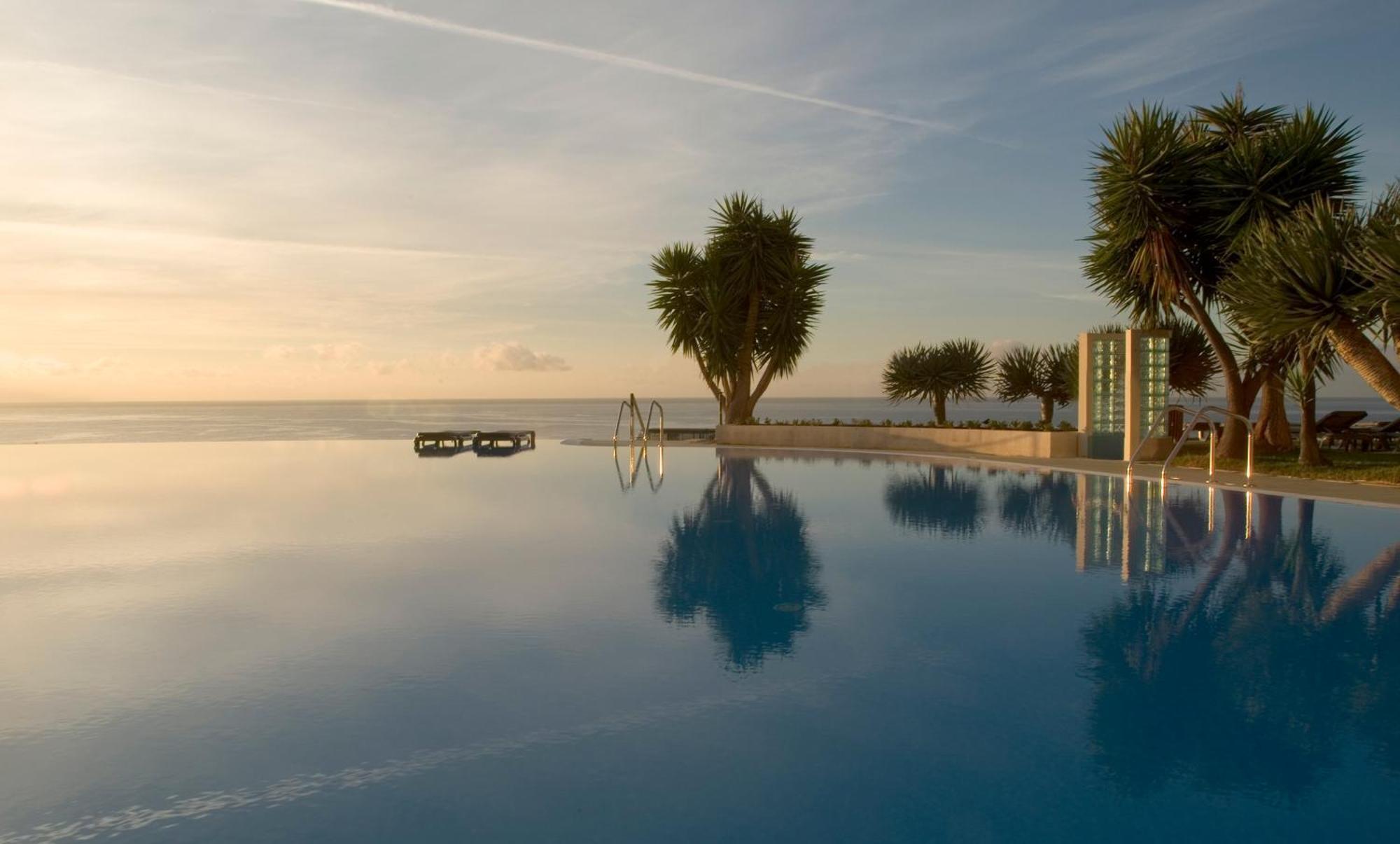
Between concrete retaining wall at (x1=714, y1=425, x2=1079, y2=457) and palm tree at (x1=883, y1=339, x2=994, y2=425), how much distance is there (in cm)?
636

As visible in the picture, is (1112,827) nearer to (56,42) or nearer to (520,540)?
(520,540)

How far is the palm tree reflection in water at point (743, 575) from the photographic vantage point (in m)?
7.47

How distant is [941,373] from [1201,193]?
12694mm

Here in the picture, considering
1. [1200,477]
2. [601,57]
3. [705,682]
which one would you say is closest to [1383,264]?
[1200,477]

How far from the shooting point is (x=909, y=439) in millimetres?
26344

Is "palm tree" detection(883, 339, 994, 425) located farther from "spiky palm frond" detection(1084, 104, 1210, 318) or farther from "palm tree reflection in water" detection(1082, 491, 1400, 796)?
"palm tree reflection in water" detection(1082, 491, 1400, 796)

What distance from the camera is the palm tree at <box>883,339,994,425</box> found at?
107 feet

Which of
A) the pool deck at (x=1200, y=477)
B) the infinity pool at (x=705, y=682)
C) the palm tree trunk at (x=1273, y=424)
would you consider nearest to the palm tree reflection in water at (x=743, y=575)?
the infinity pool at (x=705, y=682)

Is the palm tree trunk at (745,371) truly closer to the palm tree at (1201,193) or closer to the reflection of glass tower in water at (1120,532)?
the palm tree at (1201,193)

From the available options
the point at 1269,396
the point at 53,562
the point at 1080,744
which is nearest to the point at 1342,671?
the point at 1080,744

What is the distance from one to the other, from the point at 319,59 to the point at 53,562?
45.2 ft

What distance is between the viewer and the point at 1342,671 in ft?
21.0

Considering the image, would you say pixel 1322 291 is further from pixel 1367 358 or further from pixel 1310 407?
pixel 1310 407

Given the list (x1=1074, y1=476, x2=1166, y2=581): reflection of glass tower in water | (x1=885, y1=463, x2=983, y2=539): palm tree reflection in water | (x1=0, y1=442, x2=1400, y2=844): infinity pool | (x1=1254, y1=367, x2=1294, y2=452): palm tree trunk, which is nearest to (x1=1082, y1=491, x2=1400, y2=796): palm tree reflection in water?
(x1=0, y1=442, x2=1400, y2=844): infinity pool
